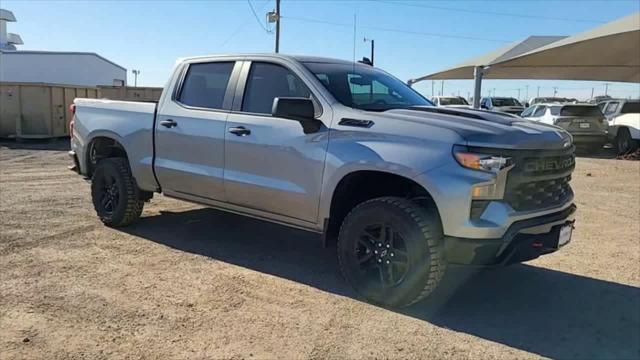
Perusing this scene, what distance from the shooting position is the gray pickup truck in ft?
12.8

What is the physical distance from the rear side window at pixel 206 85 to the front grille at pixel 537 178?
9.49ft

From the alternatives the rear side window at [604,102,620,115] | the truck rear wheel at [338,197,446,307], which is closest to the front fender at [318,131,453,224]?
the truck rear wheel at [338,197,446,307]

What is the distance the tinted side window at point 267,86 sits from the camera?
5031mm

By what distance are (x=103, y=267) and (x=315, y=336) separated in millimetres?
2404

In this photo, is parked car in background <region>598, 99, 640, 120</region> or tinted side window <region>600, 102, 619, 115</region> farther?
tinted side window <region>600, 102, 619, 115</region>

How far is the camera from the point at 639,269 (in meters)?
5.49

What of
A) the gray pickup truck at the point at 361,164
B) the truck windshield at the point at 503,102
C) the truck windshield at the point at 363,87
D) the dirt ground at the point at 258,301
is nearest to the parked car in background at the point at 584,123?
the truck windshield at the point at 503,102

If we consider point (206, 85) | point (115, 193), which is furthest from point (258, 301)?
point (115, 193)

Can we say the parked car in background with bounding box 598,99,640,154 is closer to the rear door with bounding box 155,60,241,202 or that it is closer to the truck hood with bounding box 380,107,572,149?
the truck hood with bounding box 380,107,572,149

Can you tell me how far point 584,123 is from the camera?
1772 cm

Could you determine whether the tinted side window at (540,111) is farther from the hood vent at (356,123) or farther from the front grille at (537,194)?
the hood vent at (356,123)

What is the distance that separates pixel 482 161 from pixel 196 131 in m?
2.90

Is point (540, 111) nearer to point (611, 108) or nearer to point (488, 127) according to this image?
point (611, 108)

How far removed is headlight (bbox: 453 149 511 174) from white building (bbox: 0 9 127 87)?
128 feet
